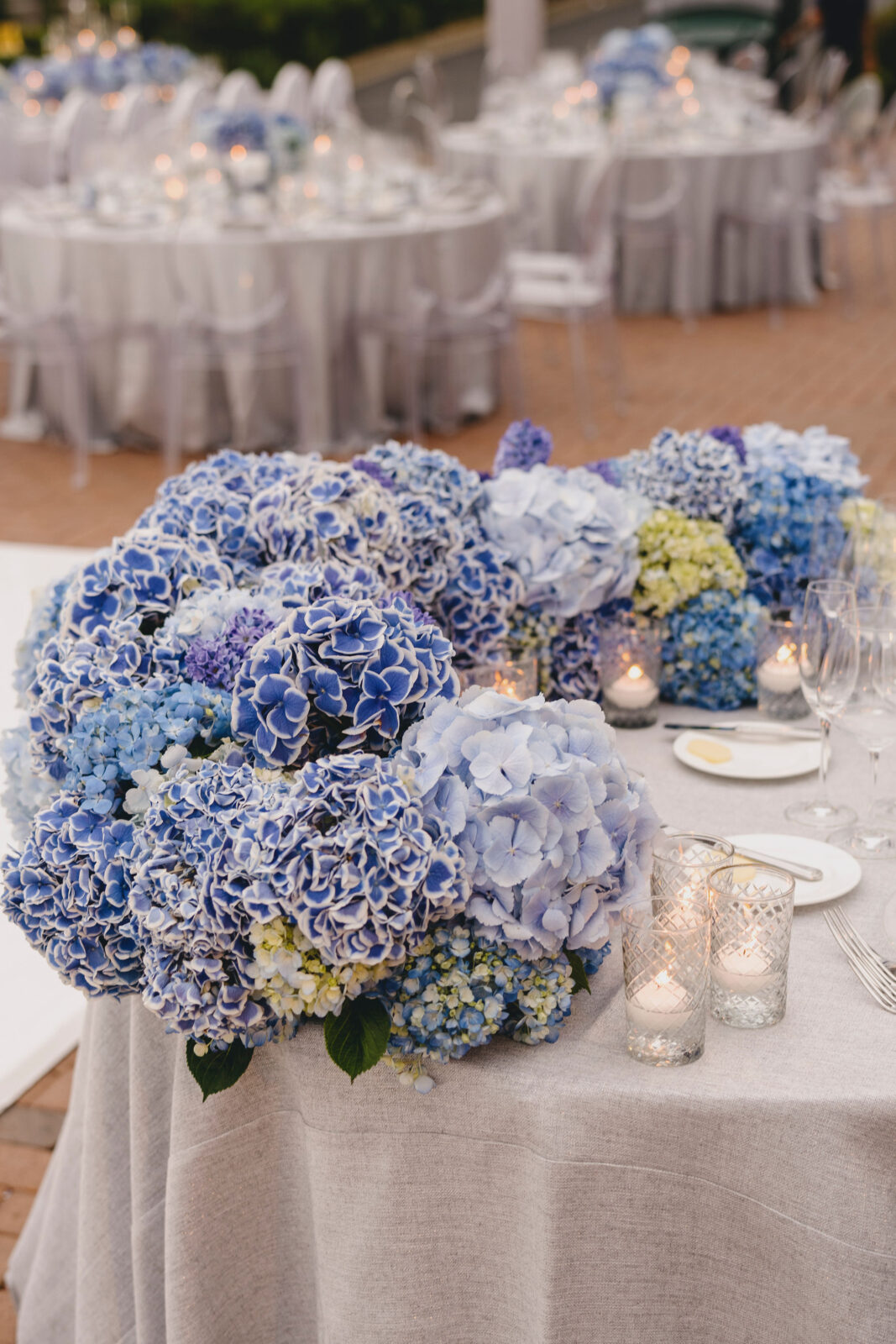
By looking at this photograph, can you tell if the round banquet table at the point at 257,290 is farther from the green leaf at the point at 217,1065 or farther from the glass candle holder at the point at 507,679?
the green leaf at the point at 217,1065

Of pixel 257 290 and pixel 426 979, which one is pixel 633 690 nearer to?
pixel 426 979

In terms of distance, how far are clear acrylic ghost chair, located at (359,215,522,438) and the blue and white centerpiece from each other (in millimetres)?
4836

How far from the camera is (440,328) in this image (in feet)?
20.9

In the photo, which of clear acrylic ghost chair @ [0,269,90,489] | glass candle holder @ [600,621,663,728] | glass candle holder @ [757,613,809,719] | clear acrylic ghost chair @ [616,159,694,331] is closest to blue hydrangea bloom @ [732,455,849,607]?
glass candle holder @ [757,613,809,719]

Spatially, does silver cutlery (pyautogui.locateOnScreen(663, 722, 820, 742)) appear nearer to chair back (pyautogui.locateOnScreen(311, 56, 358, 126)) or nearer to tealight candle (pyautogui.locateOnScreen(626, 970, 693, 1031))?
tealight candle (pyautogui.locateOnScreen(626, 970, 693, 1031))

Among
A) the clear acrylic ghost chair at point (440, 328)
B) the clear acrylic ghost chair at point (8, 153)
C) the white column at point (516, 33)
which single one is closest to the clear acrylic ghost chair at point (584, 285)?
the clear acrylic ghost chair at point (440, 328)

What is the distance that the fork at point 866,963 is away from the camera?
54.9 inches

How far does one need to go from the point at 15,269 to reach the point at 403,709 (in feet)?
18.8

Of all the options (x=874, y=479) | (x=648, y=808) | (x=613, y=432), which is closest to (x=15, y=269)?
(x=613, y=432)

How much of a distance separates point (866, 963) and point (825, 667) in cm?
36

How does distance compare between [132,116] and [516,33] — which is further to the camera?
[516,33]

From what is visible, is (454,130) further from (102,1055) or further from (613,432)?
(102,1055)

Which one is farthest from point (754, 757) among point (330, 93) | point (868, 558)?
point (330, 93)

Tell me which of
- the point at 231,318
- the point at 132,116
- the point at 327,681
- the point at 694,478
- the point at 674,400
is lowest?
the point at 674,400
